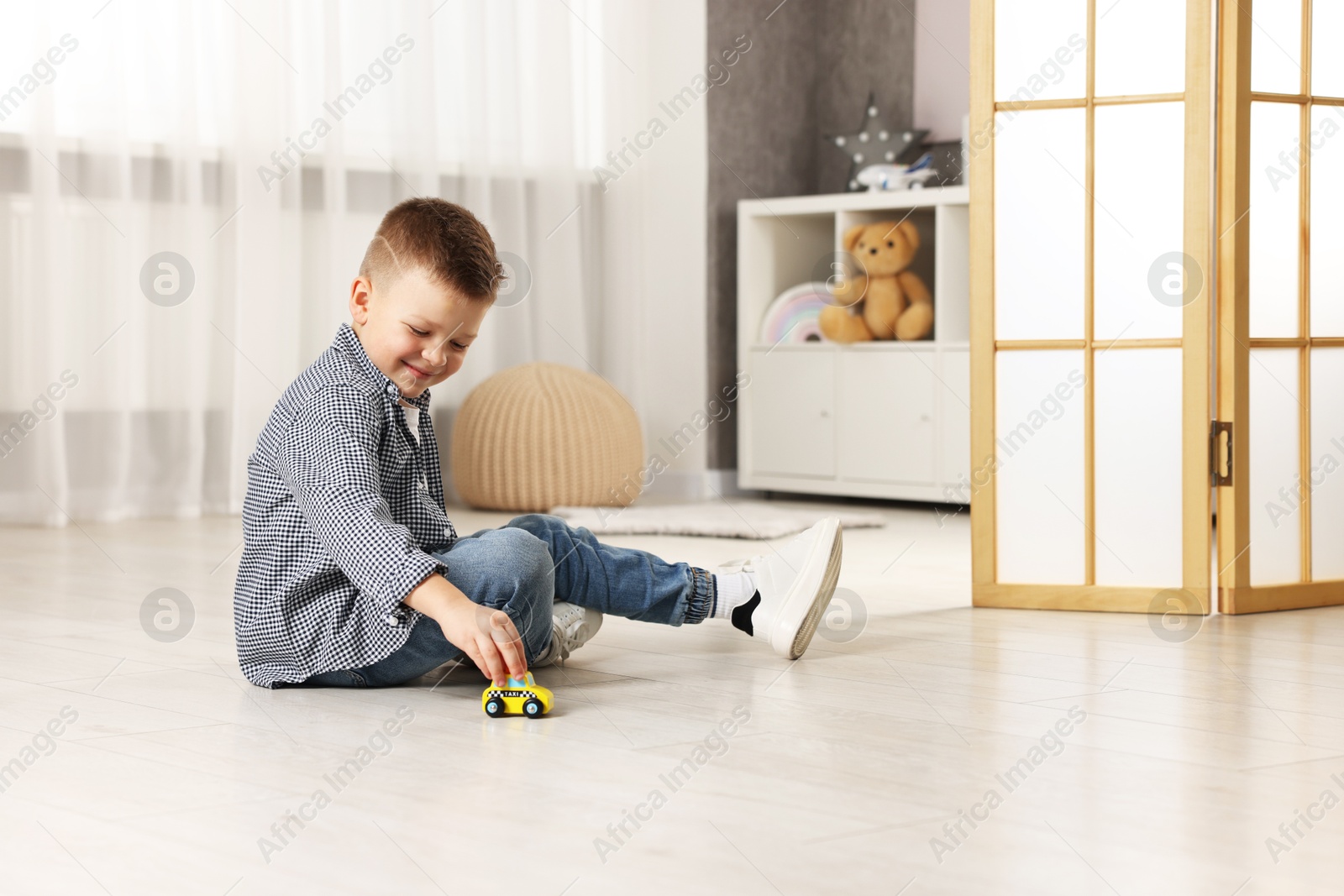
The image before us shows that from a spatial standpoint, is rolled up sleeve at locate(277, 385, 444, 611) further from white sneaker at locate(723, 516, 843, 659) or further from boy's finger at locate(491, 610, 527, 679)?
white sneaker at locate(723, 516, 843, 659)

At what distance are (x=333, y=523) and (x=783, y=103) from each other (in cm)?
324

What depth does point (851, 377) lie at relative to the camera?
390cm

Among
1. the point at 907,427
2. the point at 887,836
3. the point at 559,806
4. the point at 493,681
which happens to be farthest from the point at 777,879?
the point at 907,427

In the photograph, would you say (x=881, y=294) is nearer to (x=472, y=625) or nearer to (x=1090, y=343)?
(x=1090, y=343)

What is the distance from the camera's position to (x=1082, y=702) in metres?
1.49

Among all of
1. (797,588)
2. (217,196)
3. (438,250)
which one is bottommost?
(797,588)

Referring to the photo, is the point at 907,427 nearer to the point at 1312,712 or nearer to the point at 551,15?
the point at 551,15

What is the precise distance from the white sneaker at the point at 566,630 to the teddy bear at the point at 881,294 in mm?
2275

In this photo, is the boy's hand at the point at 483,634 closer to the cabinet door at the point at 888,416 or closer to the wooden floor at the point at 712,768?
the wooden floor at the point at 712,768

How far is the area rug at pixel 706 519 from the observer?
3.23m

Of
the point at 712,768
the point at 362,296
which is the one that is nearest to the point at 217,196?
the point at 362,296

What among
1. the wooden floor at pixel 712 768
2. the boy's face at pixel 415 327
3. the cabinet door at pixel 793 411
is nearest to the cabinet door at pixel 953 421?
the cabinet door at pixel 793 411

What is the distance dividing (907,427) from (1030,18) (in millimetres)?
1748

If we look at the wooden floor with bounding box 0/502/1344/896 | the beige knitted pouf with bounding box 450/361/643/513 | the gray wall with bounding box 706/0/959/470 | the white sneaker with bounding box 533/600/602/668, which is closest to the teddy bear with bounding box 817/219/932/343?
the gray wall with bounding box 706/0/959/470
